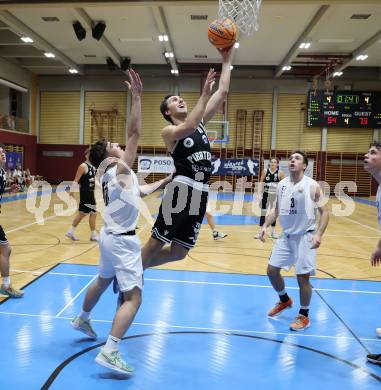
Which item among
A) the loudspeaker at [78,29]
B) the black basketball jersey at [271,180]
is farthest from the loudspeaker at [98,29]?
the black basketball jersey at [271,180]

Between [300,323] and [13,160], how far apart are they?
1967 centimetres

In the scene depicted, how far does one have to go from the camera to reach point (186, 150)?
3449 mm

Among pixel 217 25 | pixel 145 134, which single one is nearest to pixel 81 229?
pixel 217 25

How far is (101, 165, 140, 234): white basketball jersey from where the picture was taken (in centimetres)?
332

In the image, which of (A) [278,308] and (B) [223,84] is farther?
(A) [278,308]

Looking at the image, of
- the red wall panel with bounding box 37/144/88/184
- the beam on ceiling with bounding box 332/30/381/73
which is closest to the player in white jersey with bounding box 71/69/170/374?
the beam on ceiling with bounding box 332/30/381/73

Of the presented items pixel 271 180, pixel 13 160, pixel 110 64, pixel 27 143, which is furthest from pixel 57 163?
pixel 271 180

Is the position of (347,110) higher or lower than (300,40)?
lower

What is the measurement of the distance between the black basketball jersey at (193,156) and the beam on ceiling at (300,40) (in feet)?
40.3

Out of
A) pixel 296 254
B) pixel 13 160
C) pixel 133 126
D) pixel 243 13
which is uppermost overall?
pixel 243 13

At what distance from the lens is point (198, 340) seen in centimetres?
391

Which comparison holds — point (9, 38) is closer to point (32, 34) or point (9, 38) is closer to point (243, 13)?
point (32, 34)

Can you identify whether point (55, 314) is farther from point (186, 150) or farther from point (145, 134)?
point (145, 134)

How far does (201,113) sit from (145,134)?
819 inches
